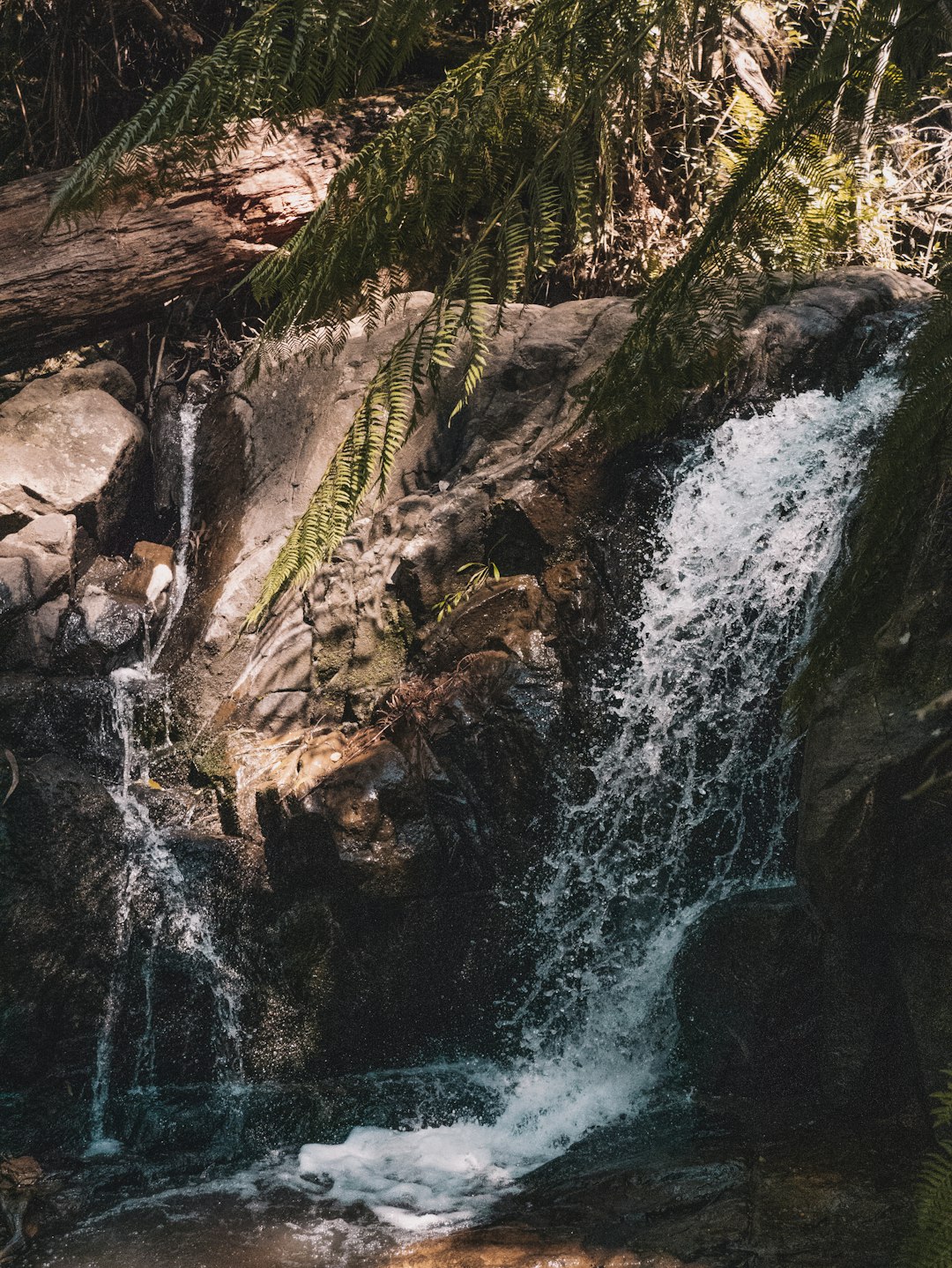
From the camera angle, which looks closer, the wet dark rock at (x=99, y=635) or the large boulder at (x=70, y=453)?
the wet dark rock at (x=99, y=635)

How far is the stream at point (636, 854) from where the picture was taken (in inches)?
160

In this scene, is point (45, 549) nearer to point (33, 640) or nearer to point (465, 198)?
point (33, 640)

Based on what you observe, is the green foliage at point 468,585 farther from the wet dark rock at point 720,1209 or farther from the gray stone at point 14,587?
the wet dark rock at point 720,1209

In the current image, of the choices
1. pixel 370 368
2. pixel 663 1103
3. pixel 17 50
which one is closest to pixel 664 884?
pixel 663 1103

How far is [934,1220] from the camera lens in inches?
53.6

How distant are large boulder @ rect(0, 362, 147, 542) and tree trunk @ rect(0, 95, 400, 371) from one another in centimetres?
57

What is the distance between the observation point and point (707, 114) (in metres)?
6.39

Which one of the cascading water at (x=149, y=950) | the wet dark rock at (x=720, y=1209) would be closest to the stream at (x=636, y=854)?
the cascading water at (x=149, y=950)

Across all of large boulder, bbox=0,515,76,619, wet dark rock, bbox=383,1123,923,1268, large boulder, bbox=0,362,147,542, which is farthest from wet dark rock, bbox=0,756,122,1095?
wet dark rock, bbox=383,1123,923,1268

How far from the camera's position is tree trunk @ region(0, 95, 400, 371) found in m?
5.02

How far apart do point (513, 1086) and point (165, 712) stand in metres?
2.43

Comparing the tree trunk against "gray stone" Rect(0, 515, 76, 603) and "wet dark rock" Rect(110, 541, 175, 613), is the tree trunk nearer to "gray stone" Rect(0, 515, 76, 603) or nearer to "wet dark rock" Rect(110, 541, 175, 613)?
"gray stone" Rect(0, 515, 76, 603)

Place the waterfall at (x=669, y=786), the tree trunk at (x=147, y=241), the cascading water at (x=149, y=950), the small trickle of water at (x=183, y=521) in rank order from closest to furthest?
1. the waterfall at (x=669, y=786)
2. the cascading water at (x=149, y=950)
3. the tree trunk at (x=147, y=241)
4. the small trickle of water at (x=183, y=521)

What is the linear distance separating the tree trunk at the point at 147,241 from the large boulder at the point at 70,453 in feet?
1.86
